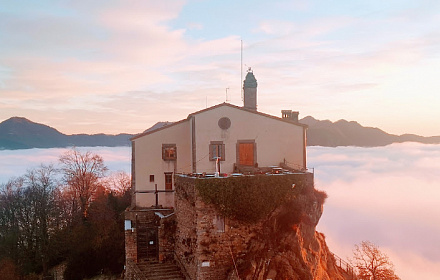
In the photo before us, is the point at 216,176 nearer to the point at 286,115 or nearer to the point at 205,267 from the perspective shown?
the point at 205,267

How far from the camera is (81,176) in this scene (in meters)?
46.4

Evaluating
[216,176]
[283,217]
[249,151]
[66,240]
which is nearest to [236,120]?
[249,151]

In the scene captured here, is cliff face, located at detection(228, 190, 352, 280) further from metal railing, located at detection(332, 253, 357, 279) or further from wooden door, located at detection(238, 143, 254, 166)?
metal railing, located at detection(332, 253, 357, 279)

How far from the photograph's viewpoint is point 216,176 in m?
20.3

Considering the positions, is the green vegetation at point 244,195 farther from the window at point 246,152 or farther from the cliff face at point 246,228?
the window at point 246,152

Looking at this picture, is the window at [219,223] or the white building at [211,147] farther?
the white building at [211,147]

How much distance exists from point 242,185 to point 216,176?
1.63 metres

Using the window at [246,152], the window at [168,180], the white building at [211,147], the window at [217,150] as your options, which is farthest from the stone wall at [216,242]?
the window at [168,180]

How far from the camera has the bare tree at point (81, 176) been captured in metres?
45.6

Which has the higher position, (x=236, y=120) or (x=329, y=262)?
(x=236, y=120)

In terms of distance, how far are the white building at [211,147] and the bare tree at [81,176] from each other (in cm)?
2039

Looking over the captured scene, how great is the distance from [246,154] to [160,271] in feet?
33.6

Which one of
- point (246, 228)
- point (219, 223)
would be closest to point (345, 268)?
point (246, 228)

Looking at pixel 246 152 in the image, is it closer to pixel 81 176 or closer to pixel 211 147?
pixel 211 147
